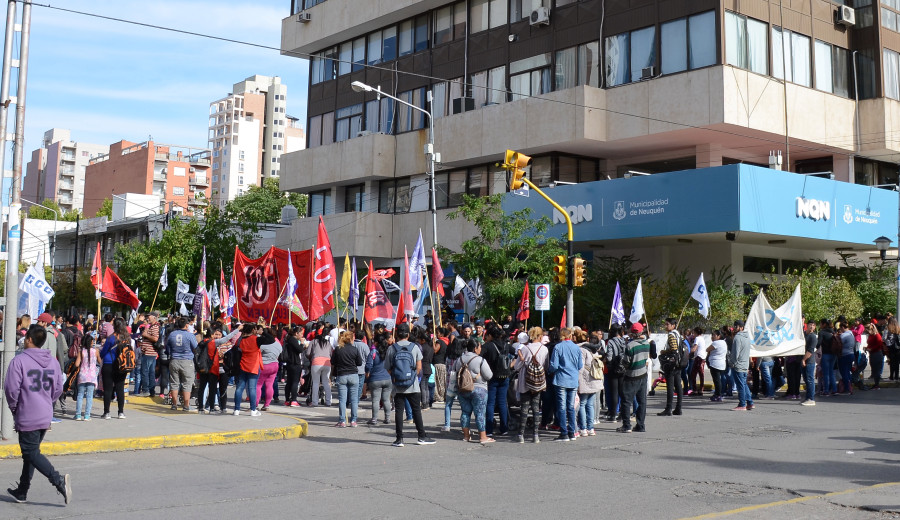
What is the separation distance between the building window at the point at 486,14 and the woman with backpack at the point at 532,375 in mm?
23369

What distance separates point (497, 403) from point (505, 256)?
13515mm

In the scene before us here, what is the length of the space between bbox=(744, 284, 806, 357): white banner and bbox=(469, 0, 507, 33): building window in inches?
763

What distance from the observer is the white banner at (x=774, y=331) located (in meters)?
18.4

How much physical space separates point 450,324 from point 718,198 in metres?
10.2

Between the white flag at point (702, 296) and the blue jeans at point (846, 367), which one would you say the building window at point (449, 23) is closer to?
the white flag at point (702, 296)

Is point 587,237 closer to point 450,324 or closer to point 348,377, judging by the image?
point 450,324

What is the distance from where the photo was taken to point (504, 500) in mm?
8938

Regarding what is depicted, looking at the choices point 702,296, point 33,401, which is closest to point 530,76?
point 702,296

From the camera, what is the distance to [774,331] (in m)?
18.4

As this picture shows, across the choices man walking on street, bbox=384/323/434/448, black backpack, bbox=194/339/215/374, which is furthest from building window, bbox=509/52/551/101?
man walking on street, bbox=384/323/434/448

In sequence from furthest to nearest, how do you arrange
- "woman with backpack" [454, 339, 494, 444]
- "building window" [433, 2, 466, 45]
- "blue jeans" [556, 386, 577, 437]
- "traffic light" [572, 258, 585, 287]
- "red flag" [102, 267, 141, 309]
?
1. "building window" [433, 2, 466, 45]
2. "red flag" [102, 267, 141, 309]
3. "traffic light" [572, 258, 585, 287]
4. "blue jeans" [556, 386, 577, 437]
5. "woman with backpack" [454, 339, 494, 444]

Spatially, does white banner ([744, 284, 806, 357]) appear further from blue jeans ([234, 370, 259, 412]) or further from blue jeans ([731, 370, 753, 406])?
blue jeans ([234, 370, 259, 412])

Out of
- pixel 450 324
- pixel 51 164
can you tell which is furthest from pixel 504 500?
pixel 51 164

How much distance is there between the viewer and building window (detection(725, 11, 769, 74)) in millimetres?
27484
